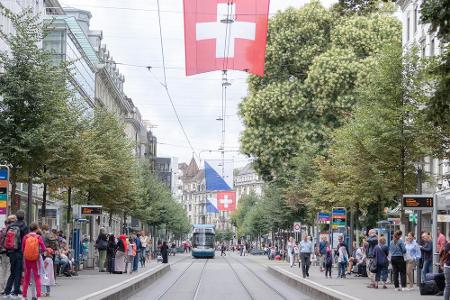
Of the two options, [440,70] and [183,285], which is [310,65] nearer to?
[183,285]

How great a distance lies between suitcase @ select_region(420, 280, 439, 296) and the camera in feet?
81.5

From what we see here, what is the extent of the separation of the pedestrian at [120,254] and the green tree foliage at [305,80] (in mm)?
20386

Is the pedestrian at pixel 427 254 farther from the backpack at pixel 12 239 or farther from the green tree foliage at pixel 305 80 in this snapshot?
the green tree foliage at pixel 305 80

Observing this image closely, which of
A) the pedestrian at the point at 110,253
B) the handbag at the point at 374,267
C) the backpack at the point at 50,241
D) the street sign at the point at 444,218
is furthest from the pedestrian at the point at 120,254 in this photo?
the street sign at the point at 444,218

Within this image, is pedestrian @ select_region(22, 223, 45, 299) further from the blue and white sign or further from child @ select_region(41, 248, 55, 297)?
the blue and white sign

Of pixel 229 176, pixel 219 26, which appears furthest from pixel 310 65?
pixel 219 26

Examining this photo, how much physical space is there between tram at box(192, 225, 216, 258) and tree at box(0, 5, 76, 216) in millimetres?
62266

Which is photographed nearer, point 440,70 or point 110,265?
point 440,70

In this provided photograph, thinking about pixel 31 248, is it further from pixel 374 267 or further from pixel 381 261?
pixel 381 261

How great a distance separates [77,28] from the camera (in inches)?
3187

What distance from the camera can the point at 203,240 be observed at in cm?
9181

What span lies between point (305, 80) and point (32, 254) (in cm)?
4104

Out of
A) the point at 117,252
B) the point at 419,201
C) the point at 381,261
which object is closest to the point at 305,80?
the point at 117,252

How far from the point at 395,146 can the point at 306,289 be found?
626cm
